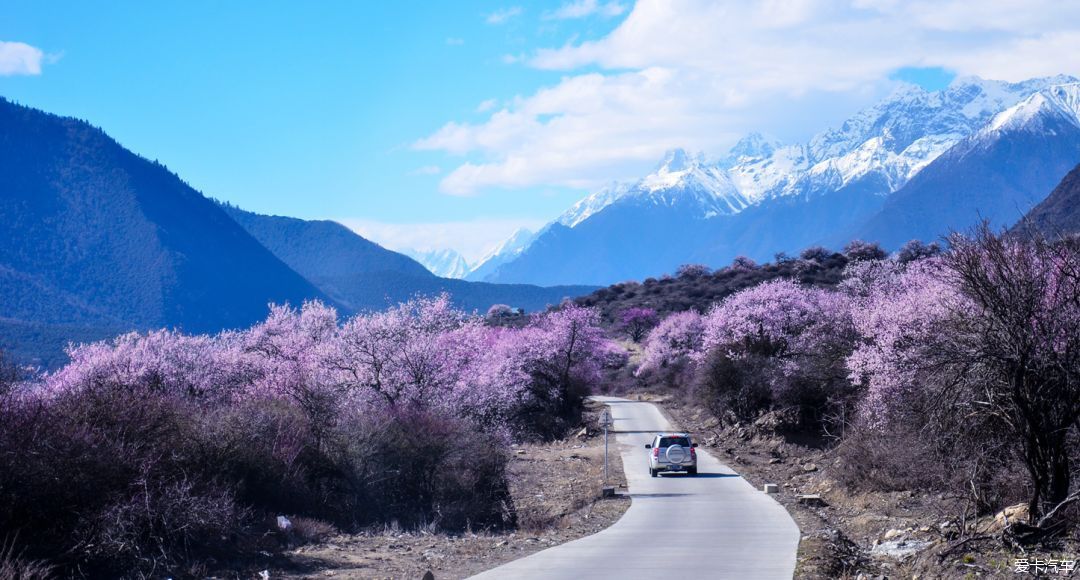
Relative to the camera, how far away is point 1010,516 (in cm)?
1181

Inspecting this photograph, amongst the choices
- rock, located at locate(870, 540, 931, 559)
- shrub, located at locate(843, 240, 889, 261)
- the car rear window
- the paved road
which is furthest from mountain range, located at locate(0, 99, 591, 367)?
rock, located at locate(870, 540, 931, 559)

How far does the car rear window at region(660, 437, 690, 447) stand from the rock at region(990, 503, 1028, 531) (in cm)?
1699

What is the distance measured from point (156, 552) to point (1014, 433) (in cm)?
1195

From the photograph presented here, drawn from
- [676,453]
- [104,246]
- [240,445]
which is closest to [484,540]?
[240,445]

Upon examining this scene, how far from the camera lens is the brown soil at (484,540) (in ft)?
45.0

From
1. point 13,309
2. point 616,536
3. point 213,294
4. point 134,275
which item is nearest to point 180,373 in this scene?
point 616,536

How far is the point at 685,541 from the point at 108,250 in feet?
424

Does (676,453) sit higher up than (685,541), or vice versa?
(685,541)

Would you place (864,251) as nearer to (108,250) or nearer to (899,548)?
(108,250)

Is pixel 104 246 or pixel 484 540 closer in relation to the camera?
pixel 484 540

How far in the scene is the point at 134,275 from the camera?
12694 cm

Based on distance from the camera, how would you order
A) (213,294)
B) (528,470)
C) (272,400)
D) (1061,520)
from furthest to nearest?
(213,294) < (528,470) < (272,400) < (1061,520)

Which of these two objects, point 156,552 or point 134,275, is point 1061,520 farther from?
point 134,275

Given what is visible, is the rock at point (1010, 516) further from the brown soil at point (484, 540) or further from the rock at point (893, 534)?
the brown soil at point (484, 540)
